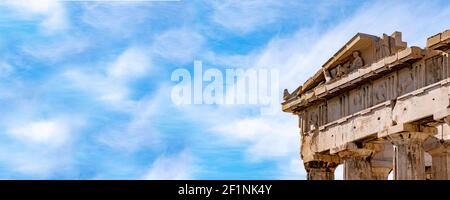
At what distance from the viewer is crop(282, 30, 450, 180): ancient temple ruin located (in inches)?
961

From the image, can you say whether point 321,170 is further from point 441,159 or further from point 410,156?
point 410,156

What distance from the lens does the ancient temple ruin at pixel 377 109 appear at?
2442cm

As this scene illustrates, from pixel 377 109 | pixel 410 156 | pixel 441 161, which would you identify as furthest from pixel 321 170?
pixel 410 156

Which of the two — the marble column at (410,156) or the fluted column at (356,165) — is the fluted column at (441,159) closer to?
the fluted column at (356,165)

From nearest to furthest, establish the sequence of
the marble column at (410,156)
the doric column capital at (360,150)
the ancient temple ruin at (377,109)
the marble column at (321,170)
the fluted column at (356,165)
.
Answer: the ancient temple ruin at (377,109) → the marble column at (410,156) → the doric column capital at (360,150) → the fluted column at (356,165) → the marble column at (321,170)

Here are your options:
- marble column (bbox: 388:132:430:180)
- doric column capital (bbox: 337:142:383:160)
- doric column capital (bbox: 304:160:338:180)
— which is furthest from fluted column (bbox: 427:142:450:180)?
marble column (bbox: 388:132:430:180)
